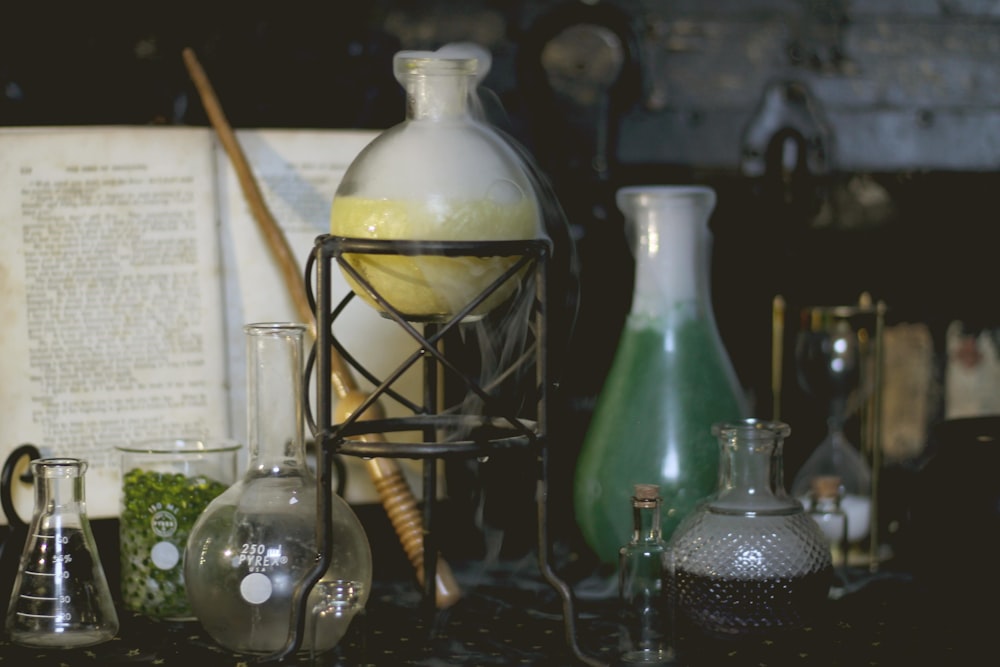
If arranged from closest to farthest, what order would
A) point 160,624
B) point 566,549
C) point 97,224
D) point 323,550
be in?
point 323,550 → point 160,624 → point 97,224 → point 566,549

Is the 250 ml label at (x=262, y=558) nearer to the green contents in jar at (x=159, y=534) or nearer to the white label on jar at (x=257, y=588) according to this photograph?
the white label on jar at (x=257, y=588)

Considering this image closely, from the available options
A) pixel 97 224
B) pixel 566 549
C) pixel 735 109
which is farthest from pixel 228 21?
pixel 566 549

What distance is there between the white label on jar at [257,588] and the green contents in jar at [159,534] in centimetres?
16

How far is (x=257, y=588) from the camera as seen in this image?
117cm

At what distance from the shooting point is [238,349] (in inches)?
57.9

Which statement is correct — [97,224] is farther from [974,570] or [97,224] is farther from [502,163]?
[974,570]

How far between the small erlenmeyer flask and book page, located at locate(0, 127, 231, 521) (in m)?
0.20

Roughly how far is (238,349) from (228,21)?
40 centimetres

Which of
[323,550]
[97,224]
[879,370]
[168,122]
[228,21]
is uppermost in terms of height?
[228,21]

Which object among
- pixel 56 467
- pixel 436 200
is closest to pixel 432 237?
pixel 436 200

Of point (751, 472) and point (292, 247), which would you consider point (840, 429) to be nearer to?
point (751, 472)

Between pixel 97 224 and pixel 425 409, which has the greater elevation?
pixel 97 224

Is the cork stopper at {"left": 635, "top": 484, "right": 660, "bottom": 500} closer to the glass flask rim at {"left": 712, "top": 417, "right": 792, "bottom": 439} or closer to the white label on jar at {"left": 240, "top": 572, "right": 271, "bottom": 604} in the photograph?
the glass flask rim at {"left": 712, "top": 417, "right": 792, "bottom": 439}

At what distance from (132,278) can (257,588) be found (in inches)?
17.7
